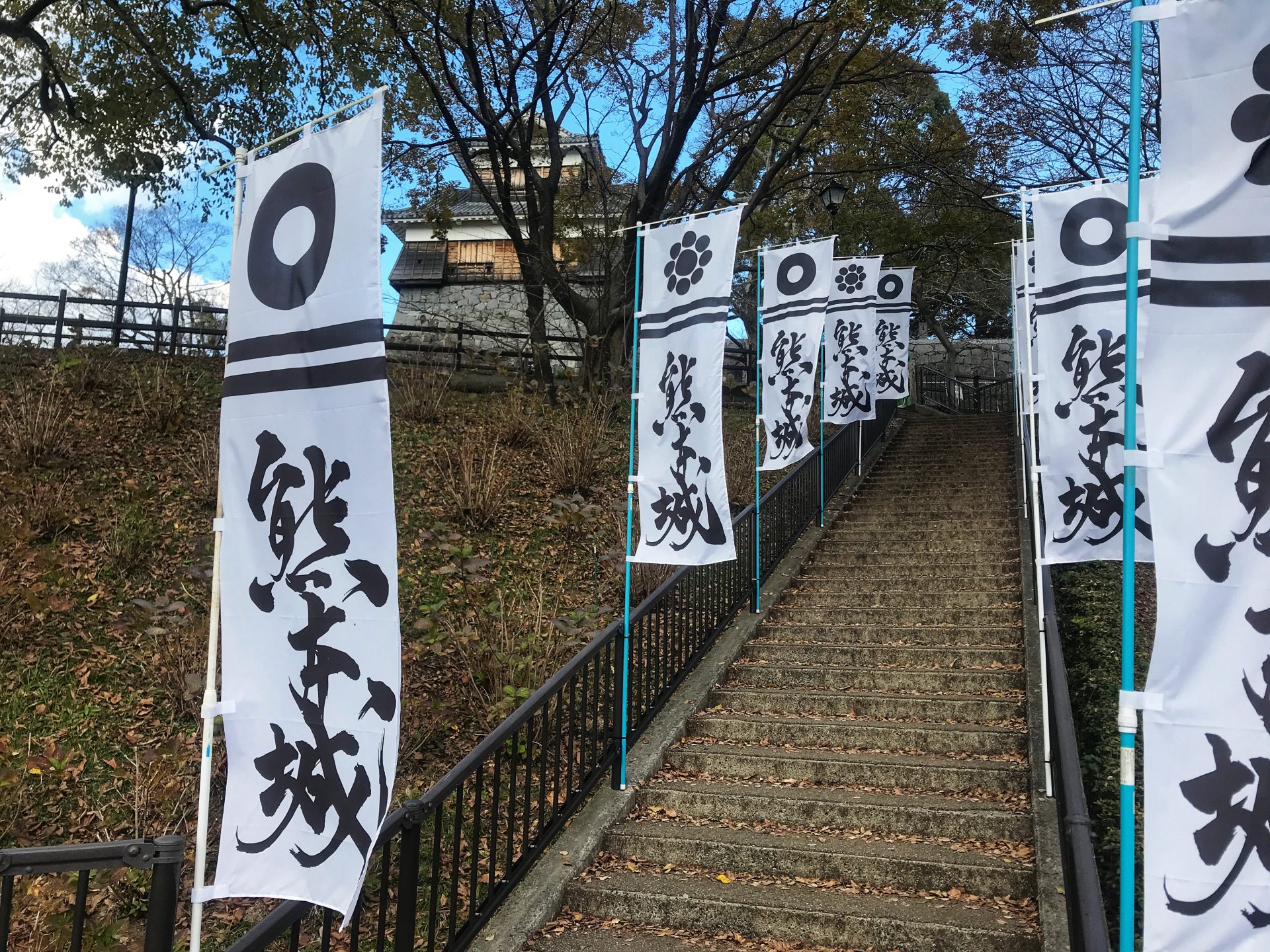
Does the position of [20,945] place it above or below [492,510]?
below

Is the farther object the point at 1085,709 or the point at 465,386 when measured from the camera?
the point at 465,386

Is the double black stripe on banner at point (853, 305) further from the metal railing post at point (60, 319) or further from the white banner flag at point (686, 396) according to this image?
the metal railing post at point (60, 319)

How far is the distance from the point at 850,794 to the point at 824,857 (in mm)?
874

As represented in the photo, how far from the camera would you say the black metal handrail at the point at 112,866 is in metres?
2.55

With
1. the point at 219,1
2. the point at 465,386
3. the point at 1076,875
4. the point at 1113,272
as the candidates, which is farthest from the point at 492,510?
the point at 219,1

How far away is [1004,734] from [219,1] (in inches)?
548

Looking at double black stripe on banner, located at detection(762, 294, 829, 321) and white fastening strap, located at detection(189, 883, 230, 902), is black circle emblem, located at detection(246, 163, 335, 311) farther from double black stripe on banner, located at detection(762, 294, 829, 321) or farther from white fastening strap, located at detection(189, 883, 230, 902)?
double black stripe on banner, located at detection(762, 294, 829, 321)

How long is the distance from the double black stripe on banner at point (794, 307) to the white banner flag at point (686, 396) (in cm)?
351

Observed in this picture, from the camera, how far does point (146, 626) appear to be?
7449 millimetres

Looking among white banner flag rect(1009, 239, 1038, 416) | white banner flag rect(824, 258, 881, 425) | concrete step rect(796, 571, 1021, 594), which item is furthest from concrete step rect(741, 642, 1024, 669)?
white banner flag rect(824, 258, 881, 425)

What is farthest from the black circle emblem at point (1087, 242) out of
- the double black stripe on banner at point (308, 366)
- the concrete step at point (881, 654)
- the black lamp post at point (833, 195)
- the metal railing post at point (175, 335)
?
the metal railing post at point (175, 335)

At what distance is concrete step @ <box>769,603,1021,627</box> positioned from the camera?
8.70 metres

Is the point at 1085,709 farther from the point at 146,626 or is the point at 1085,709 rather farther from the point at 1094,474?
the point at 146,626

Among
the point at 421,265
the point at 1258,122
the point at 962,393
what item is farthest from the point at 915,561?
the point at 421,265
